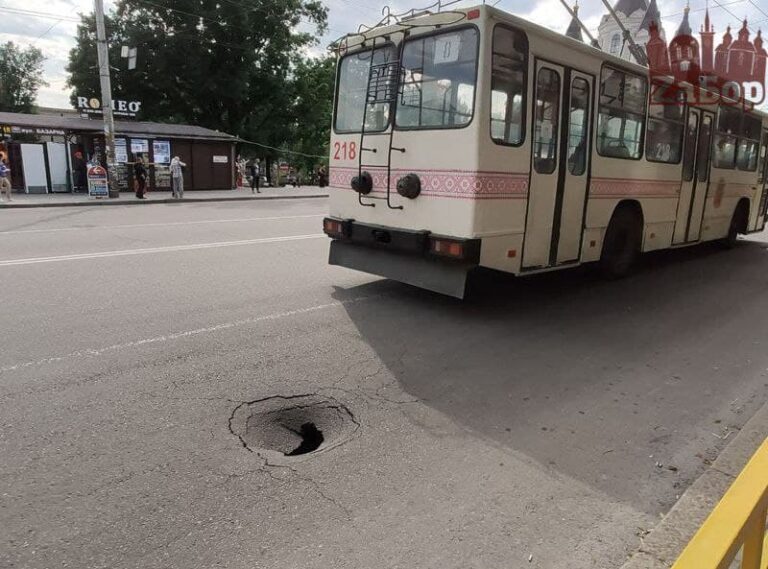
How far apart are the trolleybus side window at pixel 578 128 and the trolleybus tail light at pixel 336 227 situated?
9.43 ft

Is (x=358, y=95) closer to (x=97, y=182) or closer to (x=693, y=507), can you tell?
(x=693, y=507)

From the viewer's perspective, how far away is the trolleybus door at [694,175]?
9359 mm

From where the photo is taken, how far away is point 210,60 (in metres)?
37.8

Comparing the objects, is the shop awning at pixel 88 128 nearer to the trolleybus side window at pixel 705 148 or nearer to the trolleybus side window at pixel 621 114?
the trolleybus side window at pixel 621 114

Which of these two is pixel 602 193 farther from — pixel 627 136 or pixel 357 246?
pixel 357 246

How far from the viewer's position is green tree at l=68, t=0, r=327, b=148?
1446 inches

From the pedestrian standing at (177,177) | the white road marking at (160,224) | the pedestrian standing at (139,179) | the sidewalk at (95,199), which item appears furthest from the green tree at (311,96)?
the white road marking at (160,224)

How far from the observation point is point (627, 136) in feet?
25.5

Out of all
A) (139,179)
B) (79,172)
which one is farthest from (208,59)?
(139,179)

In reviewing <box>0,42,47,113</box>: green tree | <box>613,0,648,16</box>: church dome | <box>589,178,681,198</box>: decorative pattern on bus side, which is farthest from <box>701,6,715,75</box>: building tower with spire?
<box>0,42,47,113</box>: green tree

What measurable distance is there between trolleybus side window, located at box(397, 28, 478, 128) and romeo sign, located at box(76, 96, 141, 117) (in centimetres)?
2524

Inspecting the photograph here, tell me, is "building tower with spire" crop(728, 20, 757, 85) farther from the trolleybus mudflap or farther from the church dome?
the church dome

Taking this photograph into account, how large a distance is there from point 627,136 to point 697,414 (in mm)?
4850

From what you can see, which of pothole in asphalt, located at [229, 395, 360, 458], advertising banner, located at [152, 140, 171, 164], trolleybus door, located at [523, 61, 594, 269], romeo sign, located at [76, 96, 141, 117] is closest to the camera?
pothole in asphalt, located at [229, 395, 360, 458]
